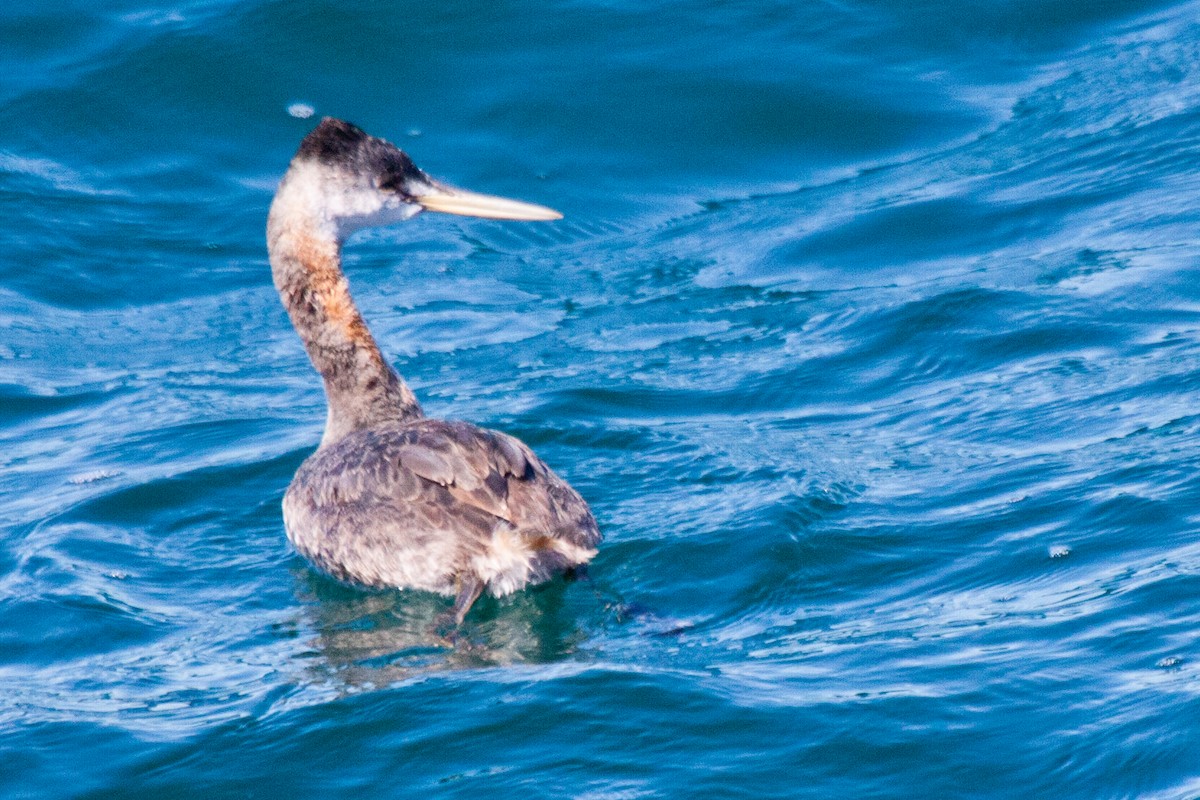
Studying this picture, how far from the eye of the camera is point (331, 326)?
732 centimetres

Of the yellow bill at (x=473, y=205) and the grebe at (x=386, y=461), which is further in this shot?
the yellow bill at (x=473, y=205)

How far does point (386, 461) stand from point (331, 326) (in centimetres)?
130

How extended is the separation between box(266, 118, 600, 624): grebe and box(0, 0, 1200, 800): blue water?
183 millimetres

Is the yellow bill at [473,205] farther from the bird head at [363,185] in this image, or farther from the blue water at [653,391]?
the blue water at [653,391]

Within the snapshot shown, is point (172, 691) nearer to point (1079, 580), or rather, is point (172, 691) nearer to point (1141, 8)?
point (1079, 580)

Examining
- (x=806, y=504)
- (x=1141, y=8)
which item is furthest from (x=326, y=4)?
(x=806, y=504)

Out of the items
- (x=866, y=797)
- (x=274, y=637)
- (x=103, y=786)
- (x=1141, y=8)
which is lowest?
(x=866, y=797)


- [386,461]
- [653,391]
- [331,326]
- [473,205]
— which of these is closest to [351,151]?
[473,205]

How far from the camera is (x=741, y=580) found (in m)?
6.06

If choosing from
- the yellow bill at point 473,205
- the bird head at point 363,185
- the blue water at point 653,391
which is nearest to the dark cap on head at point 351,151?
the bird head at point 363,185

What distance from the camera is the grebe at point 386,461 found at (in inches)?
233

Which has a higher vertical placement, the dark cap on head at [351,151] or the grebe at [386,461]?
the dark cap on head at [351,151]

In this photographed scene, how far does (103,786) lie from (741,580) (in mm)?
2274

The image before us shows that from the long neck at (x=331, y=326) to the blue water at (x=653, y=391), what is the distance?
23.2 inches
